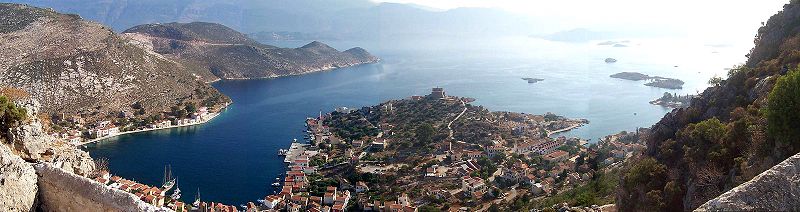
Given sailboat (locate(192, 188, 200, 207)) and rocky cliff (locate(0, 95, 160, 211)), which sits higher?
rocky cliff (locate(0, 95, 160, 211))

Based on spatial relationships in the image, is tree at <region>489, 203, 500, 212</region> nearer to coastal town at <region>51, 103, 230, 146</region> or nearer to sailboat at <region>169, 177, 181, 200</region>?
sailboat at <region>169, 177, 181, 200</region>

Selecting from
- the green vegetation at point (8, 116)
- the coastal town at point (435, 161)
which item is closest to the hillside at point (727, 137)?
the coastal town at point (435, 161)

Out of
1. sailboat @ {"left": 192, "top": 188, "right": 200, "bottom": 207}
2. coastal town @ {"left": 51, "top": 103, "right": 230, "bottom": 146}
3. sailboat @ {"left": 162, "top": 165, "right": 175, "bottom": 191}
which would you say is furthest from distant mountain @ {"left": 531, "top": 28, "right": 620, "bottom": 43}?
sailboat @ {"left": 192, "top": 188, "right": 200, "bottom": 207}

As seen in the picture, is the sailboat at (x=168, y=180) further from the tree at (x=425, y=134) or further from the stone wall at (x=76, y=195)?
the stone wall at (x=76, y=195)

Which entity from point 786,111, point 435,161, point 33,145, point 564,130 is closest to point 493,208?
point 435,161

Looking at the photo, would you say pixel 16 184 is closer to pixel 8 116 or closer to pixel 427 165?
pixel 8 116

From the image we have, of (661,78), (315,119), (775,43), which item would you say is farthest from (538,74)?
(775,43)
